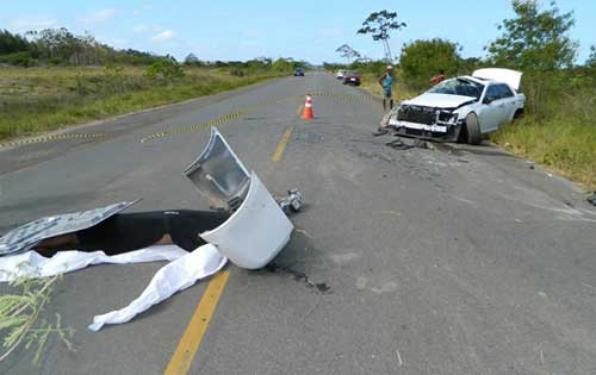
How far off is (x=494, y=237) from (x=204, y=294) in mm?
3221

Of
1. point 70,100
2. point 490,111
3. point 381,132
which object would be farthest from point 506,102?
point 70,100

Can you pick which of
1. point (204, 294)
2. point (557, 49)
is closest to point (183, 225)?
point (204, 294)

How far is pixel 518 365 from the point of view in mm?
2770

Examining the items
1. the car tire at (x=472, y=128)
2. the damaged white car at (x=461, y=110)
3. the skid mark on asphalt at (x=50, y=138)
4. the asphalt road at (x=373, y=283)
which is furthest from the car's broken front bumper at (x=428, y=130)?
the skid mark on asphalt at (x=50, y=138)

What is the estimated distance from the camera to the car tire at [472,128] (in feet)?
35.4

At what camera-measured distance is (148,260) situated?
414 cm

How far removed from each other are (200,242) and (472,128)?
8623 mm

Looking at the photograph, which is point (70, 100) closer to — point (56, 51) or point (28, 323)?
point (28, 323)

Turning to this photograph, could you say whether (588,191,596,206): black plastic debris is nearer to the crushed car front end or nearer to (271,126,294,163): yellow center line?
the crushed car front end

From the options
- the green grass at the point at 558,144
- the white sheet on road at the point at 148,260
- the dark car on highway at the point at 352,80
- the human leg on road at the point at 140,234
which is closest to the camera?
the white sheet on road at the point at 148,260

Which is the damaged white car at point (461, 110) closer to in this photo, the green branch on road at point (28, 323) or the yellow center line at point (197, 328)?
the yellow center line at point (197, 328)

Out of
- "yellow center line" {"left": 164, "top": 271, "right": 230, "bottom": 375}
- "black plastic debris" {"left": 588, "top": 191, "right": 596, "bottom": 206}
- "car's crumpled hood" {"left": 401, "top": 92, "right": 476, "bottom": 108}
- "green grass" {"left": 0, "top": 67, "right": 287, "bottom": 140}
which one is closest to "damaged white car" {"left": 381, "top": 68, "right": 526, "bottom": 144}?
"car's crumpled hood" {"left": 401, "top": 92, "right": 476, "bottom": 108}

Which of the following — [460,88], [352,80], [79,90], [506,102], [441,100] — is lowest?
[352,80]

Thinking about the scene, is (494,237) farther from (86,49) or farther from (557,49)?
(86,49)
